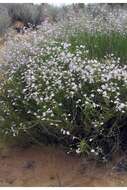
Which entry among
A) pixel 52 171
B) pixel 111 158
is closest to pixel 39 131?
pixel 52 171

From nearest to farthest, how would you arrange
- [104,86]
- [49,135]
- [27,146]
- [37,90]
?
[104,86], [37,90], [49,135], [27,146]

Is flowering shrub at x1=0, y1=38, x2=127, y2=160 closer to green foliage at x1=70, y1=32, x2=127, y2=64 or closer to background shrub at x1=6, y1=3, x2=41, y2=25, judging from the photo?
green foliage at x1=70, y1=32, x2=127, y2=64

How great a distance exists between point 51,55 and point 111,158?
50.7 inches

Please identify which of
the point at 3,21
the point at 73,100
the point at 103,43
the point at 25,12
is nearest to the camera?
the point at 73,100

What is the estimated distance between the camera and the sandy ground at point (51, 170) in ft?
15.9

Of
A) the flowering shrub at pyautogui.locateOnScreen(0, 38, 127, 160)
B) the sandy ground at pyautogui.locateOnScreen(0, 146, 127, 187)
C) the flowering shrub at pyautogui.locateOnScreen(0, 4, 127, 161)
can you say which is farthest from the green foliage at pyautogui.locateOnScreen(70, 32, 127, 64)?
the sandy ground at pyautogui.locateOnScreen(0, 146, 127, 187)

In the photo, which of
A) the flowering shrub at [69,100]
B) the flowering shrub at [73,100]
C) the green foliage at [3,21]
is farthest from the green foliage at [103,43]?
the green foliage at [3,21]

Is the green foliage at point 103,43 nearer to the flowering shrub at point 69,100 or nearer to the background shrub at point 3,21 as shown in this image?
the flowering shrub at point 69,100

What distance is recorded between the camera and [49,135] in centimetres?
520

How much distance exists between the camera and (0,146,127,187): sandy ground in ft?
15.9

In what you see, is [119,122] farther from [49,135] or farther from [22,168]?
[22,168]

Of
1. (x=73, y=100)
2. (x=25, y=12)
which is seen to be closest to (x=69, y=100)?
(x=73, y=100)

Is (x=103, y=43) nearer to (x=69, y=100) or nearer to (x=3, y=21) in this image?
(x=69, y=100)

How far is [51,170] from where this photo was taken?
5125mm
